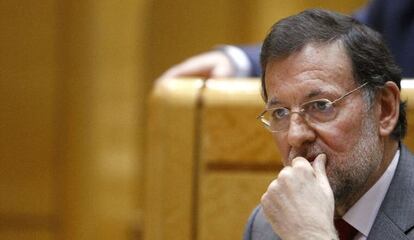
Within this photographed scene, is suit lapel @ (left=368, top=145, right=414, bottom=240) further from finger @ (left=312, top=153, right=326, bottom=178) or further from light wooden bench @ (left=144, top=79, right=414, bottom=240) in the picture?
light wooden bench @ (left=144, top=79, right=414, bottom=240)

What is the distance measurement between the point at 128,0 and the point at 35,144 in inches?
17.9

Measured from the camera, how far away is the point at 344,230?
3.62 ft

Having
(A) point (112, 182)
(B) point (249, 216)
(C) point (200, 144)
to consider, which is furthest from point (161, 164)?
(A) point (112, 182)

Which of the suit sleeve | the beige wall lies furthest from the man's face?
the beige wall

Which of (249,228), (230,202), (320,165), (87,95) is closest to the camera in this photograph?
(320,165)

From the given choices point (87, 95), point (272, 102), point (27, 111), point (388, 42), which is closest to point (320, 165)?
point (272, 102)

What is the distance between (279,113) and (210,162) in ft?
1.02

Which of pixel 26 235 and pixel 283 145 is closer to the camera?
pixel 283 145

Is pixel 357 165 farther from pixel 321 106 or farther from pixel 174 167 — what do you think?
pixel 174 167

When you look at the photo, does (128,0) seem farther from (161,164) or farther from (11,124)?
(161,164)

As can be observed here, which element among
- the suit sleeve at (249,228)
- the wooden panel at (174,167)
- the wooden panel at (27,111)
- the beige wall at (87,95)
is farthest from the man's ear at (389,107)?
the wooden panel at (27,111)

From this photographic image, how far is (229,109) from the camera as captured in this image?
137 centimetres

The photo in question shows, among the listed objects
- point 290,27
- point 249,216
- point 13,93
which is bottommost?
point 13,93

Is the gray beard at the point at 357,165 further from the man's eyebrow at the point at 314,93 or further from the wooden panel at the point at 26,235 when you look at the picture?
the wooden panel at the point at 26,235
